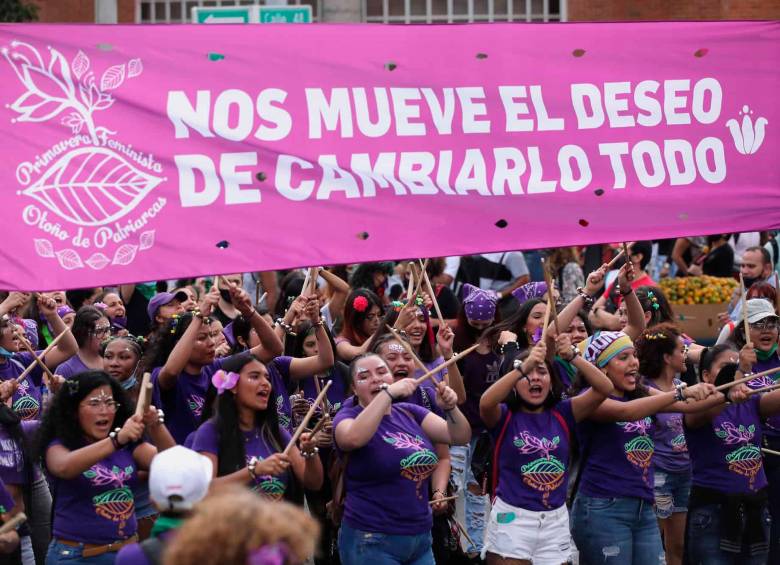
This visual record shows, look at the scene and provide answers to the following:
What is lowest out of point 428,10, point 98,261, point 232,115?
point 98,261

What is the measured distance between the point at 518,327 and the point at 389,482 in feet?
8.22

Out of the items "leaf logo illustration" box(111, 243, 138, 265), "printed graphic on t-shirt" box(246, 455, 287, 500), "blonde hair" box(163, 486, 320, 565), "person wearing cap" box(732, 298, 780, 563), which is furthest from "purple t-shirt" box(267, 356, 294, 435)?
"blonde hair" box(163, 486, 320, 565)

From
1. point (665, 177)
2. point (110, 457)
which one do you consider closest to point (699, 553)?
point (665, 177)

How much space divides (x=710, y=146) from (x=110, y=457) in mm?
3391

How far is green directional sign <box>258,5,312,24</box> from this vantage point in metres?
11.6

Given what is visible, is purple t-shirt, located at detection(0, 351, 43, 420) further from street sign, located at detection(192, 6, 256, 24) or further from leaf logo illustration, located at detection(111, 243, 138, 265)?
street sign, located at detection(192, 6, 256, 24)

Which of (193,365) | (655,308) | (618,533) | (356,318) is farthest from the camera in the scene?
(356,318)

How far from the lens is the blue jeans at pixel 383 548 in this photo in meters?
6.54

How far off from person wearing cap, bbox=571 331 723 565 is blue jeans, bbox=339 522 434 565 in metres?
1.05

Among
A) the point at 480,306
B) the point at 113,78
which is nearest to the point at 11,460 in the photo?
the point at 113,78

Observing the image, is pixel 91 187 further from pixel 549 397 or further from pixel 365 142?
pixel 549 397

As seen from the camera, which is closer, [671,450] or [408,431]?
[408,431]

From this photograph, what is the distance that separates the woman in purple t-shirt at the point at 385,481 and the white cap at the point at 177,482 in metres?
1.86

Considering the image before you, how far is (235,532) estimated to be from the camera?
356 cm
